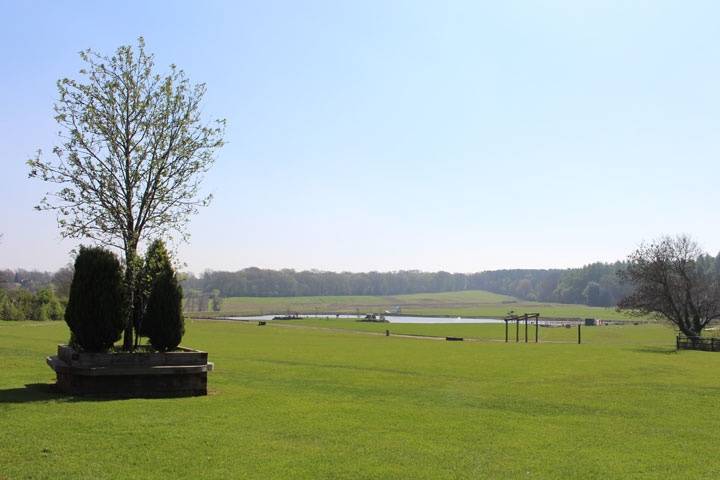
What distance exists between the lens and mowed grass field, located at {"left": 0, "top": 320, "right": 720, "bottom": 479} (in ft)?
30.7

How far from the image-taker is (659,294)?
5272 centimetres

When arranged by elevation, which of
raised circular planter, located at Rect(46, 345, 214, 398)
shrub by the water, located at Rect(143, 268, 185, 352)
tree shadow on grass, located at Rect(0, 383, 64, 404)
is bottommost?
tree shadow on grass, located at Rect(0, 383, 64, 404)

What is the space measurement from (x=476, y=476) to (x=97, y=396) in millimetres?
10146

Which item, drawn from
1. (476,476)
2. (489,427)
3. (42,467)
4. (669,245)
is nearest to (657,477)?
(476,476)

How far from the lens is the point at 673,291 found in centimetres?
5341

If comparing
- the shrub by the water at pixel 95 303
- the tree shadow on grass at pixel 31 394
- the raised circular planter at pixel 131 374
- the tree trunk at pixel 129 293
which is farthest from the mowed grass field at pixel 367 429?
the tree trunk at pixel 129 293

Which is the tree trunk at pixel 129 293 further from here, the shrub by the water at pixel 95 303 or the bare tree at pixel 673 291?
the bare tree at pixel 673 291

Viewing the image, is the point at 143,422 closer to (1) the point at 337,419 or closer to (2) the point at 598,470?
(1) the point at 337,419

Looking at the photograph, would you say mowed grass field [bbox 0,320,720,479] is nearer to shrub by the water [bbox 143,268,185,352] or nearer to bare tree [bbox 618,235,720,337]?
shrub by the water [bbox 143,268,185,352]

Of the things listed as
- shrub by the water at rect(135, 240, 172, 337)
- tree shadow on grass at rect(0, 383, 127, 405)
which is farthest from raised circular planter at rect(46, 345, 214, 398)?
shrub by the water at rect(135, 240, 172, 337)

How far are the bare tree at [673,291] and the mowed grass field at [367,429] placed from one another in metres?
32.3

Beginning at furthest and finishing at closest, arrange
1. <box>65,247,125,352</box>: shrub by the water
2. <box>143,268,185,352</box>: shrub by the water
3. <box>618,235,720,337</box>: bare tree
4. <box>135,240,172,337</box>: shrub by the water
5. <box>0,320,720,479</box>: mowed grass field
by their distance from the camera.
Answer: <box>618,235,720,337</box>: bare tree
<box>135,240,172,337</box>: shrub by the water
<box>143,268,185,352</box>: shrub by the water
<box>65,247,125,352</box>: shrub by the water
<box>0,320,720,479</box>: mowed grass field

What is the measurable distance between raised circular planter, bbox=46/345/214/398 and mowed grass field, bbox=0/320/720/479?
596mm

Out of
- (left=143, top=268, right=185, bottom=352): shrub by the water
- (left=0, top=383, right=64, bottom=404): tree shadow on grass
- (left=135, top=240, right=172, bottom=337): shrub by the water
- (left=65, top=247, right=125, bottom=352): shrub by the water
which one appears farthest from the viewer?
(left=135, top=240, right=172, bottom=337): shrub by the water
